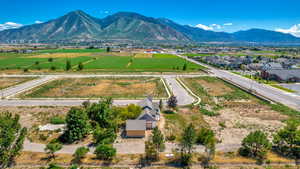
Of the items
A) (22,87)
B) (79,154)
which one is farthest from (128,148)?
(22,87)

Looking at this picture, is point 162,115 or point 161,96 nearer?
point 162,115

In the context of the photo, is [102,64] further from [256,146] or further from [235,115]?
[256,146]

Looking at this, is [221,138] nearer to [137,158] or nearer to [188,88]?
[137,158]

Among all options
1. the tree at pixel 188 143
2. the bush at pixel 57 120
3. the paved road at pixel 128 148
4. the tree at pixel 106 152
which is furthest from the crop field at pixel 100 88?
the tree at pixel 188 143

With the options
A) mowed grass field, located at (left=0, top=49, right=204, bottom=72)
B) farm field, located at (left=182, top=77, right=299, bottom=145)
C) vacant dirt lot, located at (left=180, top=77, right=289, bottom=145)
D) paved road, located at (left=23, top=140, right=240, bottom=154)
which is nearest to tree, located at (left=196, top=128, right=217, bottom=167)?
paved road, located at (left=23, top=140, right=240, bottom=154)

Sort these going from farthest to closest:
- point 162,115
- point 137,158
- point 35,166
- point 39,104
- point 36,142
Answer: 1. point 39,104
2. point 162,115
3. point 36,142
4. point 137,158
5. point 35,166

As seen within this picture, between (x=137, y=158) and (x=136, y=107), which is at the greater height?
(x=136, y=107)

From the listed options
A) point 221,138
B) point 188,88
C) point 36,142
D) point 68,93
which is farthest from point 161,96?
point 36,142

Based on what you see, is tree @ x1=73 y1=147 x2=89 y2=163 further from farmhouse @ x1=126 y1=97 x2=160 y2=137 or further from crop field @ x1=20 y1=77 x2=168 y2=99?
crop field @ x1=20 y1=77 x2=168 y2=99
